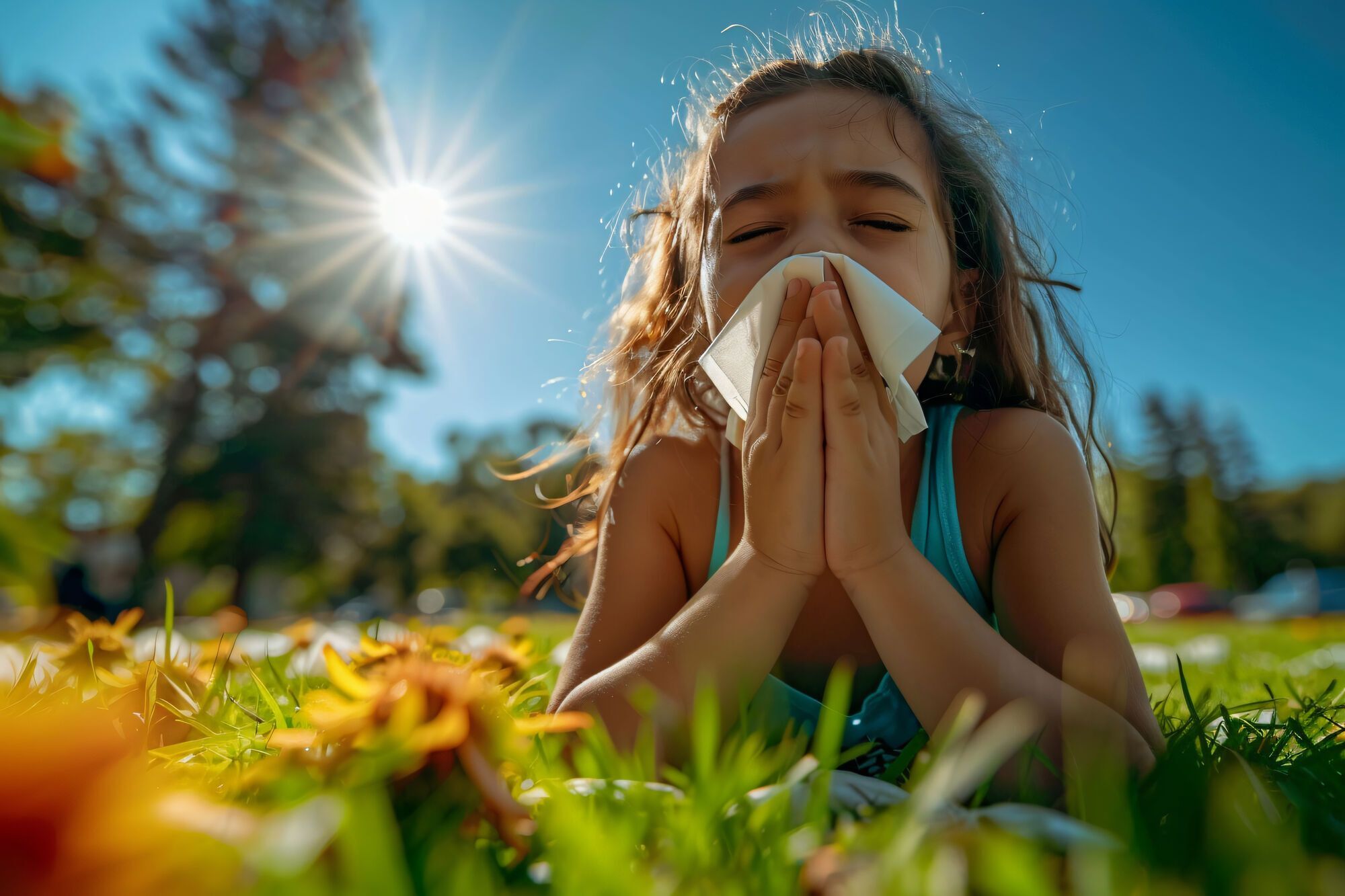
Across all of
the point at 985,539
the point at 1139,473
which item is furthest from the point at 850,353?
the point at 1139,473

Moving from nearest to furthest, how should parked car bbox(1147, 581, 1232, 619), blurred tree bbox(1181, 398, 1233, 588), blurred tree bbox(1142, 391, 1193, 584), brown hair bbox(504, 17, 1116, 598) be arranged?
brown hair bbox(504, 17, 1116, 598)
parked car bbox(1147, 581, 1232, 619)
blurred tree bbox(1181, 398, 1233, 588)
blurred tree bbox(1142, 391, 1193, 584)

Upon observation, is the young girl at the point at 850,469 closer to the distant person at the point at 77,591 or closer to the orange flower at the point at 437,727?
the orange flower at the point at 437,727

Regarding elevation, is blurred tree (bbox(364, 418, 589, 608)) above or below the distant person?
above

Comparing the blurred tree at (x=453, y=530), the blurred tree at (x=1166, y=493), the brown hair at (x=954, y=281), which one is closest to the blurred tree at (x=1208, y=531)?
the blurred tree at (x=1166, y=493)

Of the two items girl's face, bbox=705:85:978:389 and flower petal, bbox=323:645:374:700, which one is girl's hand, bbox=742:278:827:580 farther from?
flower petal, bbox=323:645:374:700

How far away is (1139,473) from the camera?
130ft

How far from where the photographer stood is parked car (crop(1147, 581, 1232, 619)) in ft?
93.7

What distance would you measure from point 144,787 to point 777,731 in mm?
1090

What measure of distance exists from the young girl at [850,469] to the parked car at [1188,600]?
30755 millimetres

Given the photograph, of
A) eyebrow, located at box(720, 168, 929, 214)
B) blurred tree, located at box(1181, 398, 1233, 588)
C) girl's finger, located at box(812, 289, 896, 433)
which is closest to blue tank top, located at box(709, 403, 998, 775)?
girl's finger, located at box(812, 289, 896, 433)

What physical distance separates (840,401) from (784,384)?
0.12m

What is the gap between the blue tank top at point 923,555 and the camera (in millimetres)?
1575

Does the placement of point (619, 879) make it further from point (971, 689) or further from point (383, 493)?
point (383, 493)

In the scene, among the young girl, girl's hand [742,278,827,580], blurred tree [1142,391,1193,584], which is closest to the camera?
the young girl
